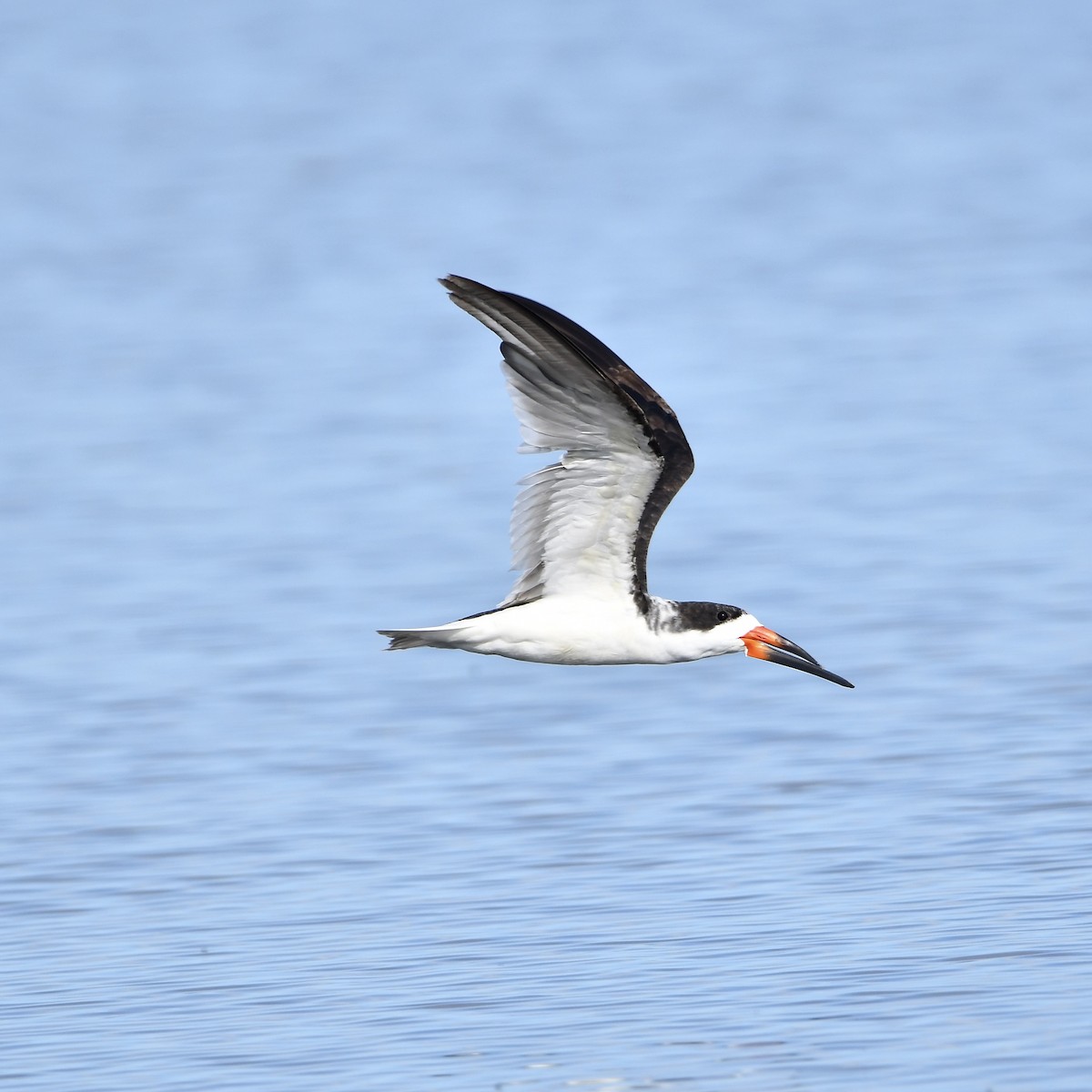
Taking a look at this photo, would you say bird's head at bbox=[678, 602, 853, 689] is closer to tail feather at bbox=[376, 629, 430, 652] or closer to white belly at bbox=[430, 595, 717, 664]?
white belly at bbox=[430, 595, 717, 664]

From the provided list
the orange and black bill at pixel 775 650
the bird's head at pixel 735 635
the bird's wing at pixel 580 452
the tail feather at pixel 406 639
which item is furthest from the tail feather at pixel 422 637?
the orange and black bill at pixel 775 650

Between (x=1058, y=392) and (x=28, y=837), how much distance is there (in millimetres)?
12316

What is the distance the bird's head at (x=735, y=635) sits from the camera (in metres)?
10.8

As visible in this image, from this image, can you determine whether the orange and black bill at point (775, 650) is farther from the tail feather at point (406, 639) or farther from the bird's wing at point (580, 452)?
the tail feather at point (406, 639)

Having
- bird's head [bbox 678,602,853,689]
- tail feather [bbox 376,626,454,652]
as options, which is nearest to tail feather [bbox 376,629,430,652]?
tail feather [bbox 376,626,454,652]

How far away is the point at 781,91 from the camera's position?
4166cm

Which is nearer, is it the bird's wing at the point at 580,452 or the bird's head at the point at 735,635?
the bird's wing at the point at 580,452

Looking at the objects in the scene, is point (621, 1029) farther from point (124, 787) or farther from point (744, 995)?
point (124, 787)

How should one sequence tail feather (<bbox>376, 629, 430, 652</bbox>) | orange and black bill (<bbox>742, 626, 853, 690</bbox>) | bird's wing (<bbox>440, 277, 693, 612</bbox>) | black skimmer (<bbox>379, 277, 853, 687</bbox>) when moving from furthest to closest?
1. orange and black bill (<bbox>742, 626, 853, 690</bbox>)
2. tail feather (<bbox>376, 629, 430, 652</bbox>)
3. black skimmer (<bbox>379, 277, 853, 687</bbox>)
4. bird's wing (<bbox>440, 277, 693, 612</bbox>)

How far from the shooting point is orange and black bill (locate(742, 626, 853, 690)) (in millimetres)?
11141

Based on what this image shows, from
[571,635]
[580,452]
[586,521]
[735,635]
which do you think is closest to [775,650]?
[735,635]

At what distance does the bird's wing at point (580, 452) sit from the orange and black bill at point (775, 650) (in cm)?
63

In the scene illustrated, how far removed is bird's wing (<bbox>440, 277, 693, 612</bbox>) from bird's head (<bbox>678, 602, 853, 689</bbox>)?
0.77 feet

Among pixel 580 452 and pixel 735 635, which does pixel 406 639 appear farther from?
pixel 735 635
